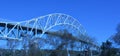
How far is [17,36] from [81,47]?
23.2 meters

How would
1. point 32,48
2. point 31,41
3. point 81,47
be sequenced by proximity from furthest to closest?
1. point 81,47
2. point 31,41
3. point 32,48

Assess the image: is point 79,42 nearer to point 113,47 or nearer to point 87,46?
point 87,46

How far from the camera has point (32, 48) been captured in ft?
245

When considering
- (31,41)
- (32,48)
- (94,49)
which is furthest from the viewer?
(94,49)

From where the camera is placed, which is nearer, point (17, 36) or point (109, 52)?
point (109, 52)

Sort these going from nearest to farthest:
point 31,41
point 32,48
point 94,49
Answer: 1. point 32,48
2. point 31,41
3. point 94,49

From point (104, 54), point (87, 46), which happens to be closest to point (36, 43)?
point (104, 54)

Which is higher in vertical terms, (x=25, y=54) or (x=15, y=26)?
(x=15, y=26)

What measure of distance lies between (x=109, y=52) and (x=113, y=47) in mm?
1632

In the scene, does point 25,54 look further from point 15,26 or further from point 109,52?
point 15,26

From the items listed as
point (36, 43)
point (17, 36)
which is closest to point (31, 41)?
point (36, 43)

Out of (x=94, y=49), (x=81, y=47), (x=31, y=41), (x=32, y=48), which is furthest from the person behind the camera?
(x=94, y=49)

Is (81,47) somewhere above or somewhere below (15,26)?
below

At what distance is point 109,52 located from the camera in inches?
3182
